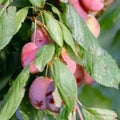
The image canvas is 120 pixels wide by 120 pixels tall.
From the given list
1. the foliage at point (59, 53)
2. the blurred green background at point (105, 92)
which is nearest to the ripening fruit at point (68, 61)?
the foliage at point (59, 53)

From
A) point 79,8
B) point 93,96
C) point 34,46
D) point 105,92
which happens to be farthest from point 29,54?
point 105,92

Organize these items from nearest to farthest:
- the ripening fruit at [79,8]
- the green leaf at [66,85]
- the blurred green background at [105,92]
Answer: the green leaf at [66,85]
the ripening fruit at [79,8]
the blurred green background at [105,92]

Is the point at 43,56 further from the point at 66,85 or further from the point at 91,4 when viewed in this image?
the point at 91,4

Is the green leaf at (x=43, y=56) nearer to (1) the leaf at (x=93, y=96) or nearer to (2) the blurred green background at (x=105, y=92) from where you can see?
(2) the blurred green background at (x=105, y=92)

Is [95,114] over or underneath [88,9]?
underneath

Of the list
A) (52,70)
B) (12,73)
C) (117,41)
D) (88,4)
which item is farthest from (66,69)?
(117,41)
